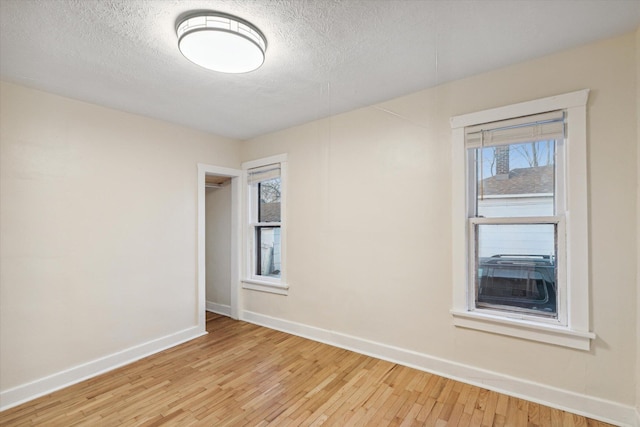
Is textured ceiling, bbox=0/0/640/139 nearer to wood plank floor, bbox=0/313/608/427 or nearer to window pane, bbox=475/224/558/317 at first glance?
window pane, bbox=475/224/558/317

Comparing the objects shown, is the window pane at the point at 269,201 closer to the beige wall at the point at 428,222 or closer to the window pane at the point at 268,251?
the window pane at the point at 268,251

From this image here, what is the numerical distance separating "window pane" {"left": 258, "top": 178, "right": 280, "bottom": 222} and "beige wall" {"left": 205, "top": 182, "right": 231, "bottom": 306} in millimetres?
472

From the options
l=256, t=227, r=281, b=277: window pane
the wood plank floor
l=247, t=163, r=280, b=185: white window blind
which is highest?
l=247, t=163, r=280, b=185: white window blind

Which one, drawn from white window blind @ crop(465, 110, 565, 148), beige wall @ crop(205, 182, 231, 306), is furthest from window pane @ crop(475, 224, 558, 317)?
beige wall @ crop(205, 182, 231, 306)

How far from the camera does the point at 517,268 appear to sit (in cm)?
202

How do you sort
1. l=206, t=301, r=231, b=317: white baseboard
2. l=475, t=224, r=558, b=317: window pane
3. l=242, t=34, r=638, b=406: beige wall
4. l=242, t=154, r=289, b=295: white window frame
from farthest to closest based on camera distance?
l=206, t=301, r=231, b=317: white baseboard, l=242, t=154, r=289, b=295: white window frame, l=475, t=224, r=558, b=317: window pane, l=242, t=34, r=638, b=406: beige wall

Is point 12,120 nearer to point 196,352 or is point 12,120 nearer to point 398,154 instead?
point 196,352

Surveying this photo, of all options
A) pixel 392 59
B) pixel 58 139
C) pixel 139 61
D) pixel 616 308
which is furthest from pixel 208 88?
pixel 616 308

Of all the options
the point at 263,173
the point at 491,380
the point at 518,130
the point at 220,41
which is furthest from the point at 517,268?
the point at 263,173

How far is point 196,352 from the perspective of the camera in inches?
108

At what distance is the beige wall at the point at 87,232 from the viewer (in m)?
2.06

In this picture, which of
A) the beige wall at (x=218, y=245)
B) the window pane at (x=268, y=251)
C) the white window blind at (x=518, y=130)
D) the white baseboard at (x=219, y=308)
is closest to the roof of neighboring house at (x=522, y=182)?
the white window blind at (x=518, y=130)

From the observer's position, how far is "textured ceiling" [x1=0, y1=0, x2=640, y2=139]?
4.66ft

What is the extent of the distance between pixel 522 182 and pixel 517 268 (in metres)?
0.58
